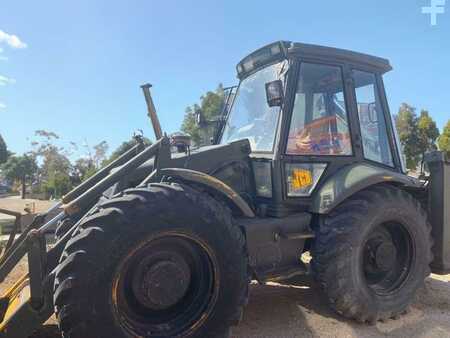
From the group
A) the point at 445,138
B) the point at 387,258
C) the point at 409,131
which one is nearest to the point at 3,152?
the point at 409,131

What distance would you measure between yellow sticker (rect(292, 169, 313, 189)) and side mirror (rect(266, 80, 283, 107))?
74 centimetres

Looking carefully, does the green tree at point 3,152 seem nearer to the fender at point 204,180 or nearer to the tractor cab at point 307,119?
A: the tractor cab at point 307,119

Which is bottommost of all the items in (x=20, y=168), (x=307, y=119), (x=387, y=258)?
(x=20, y=168)

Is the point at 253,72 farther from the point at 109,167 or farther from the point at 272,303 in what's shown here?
the point at 272,303

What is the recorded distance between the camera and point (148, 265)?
2.85 meters

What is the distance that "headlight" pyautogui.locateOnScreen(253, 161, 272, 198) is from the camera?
3.90m

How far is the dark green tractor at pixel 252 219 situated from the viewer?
8.69 ft

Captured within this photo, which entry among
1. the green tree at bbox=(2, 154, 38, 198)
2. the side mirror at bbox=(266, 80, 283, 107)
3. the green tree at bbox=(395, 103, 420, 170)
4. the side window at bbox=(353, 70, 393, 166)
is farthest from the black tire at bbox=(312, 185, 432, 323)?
the green tree at bbox=(2, 154, 38, 198)

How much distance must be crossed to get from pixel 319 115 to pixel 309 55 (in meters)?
0.65

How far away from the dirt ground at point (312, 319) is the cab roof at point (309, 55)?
8.55 ft

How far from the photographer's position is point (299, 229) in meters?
3.81

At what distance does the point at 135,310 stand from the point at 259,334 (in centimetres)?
118

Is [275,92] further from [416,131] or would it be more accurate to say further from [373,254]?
[416,131]

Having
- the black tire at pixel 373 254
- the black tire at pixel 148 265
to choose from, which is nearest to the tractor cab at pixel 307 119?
the black tire at pixel 373 254
